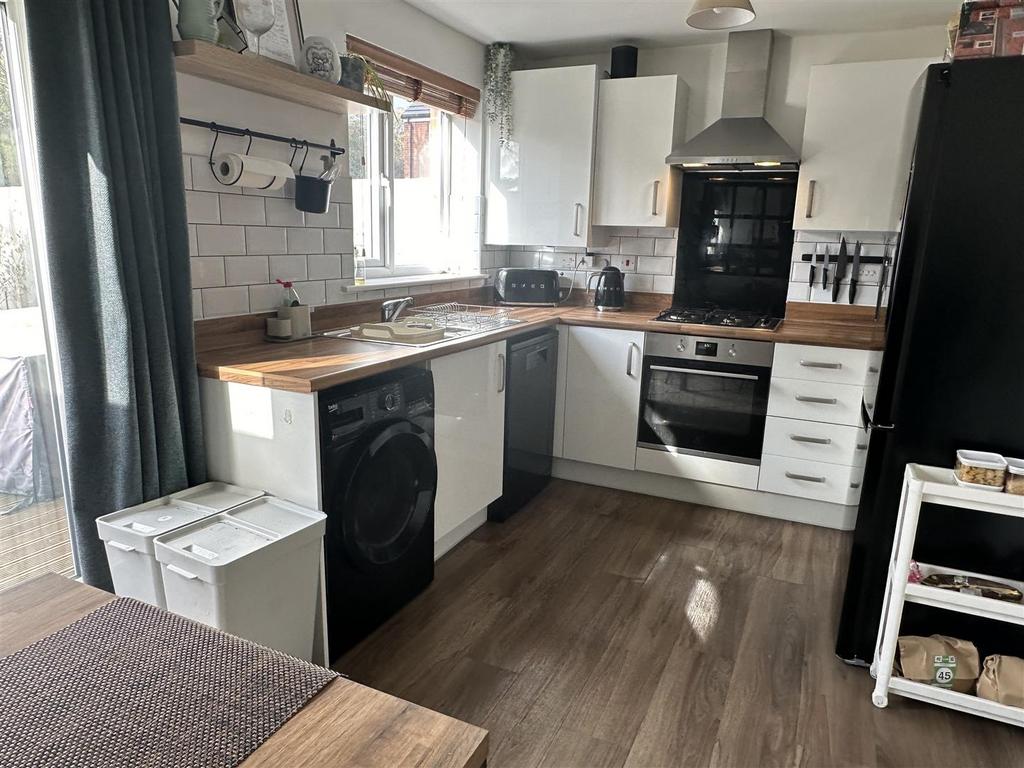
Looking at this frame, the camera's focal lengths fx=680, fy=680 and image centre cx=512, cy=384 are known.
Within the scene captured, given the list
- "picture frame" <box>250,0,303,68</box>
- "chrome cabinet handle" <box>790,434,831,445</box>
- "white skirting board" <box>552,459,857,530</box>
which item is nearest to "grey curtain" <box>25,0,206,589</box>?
"picture frame" <box>250,0,303,68</box>

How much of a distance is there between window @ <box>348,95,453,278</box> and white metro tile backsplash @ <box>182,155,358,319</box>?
0.25 metres

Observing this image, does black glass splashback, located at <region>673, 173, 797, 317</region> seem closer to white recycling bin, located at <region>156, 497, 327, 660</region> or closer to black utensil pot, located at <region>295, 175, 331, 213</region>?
black utensil pot, located at <region>295, 175, 331, 213</region>

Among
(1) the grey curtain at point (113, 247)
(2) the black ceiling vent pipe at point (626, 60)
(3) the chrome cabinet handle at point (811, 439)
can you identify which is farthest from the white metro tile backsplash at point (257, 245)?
(3) the chrome cabinet handle at point (811, 439)

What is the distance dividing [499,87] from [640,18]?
2.72ft

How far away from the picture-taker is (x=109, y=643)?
0.88 metres

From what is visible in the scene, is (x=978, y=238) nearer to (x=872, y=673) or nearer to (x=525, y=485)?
(x=872, y=673)

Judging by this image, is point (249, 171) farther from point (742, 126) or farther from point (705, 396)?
point (742, 126)

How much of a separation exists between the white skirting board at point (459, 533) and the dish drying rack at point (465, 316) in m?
0.77

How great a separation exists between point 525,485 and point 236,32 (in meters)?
2.14

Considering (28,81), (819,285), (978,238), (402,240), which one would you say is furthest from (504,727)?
(819,285)

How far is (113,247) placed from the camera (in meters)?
1.73

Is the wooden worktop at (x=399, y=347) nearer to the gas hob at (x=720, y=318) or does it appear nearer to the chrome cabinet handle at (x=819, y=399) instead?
the gas hob at (x=720, y=318)

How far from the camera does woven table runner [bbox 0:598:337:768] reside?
27.6 inches

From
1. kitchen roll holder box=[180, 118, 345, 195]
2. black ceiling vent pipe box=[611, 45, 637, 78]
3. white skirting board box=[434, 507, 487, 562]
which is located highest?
black ceiling vent pipe box=[611, 45, 637, 78]
